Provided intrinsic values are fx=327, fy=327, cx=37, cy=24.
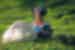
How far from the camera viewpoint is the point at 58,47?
3.39m

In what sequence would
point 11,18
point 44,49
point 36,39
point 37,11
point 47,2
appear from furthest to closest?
point 47,2, point 11,18, point 37,11, point 36,39, point 44,49

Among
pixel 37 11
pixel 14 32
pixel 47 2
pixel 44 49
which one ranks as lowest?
pixel 44 49

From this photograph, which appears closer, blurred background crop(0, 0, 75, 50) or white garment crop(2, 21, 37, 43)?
blurred background crop(0, 0, 75, 50)

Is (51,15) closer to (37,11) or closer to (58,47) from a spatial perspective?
(37,11)

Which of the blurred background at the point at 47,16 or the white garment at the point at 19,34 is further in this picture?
the white garment at the point at 19,34

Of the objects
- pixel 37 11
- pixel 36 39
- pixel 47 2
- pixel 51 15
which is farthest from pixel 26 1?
pixel 36 39

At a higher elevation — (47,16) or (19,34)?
(47,16)

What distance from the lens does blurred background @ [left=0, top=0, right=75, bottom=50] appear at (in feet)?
11.2

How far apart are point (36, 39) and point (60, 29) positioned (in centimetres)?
49

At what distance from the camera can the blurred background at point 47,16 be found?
3414mm

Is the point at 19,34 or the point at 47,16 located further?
the point at 47,16

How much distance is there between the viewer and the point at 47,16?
14.9ft

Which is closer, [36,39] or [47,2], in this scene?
[36,39]

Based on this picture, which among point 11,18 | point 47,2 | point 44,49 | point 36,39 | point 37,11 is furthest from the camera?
point 47,2
